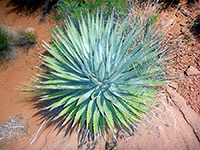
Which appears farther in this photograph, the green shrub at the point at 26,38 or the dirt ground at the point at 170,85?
the green shrub at the point at 26,38

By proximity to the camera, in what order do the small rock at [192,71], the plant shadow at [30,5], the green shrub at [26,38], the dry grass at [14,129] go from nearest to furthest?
1. the dry grass at [14,129]
2. the small rock at [192,71]
3. the green shrub at [26,38]
4. the plant shadow at [30,5]

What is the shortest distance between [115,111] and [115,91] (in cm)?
29

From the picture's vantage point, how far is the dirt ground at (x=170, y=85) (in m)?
2.21

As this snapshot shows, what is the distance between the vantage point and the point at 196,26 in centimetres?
362

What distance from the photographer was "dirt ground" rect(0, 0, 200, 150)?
2.21 metres

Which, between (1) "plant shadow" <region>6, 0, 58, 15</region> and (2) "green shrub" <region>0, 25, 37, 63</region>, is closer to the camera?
(2) "green shrub" <region>0, 25, 37, 63</region>

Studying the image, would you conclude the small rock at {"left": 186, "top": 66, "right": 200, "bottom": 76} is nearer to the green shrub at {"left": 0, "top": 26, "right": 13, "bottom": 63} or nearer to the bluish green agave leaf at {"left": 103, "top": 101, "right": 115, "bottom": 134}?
the bluish green agave leaf at {"left": 103, "top": 101, "right": 115, "bottom": 134}

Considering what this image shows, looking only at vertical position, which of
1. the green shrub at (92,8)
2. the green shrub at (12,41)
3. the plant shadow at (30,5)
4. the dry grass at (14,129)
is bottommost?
the dry grass at (14,129)

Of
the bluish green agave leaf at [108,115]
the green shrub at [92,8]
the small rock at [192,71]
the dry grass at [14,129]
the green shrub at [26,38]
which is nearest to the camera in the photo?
the bluish green agave leaf at [108,115]

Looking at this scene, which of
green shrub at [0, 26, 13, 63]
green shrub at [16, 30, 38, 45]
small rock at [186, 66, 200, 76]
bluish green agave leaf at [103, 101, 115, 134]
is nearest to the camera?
bluish green agave leaf at [103, 101, 115, 134]

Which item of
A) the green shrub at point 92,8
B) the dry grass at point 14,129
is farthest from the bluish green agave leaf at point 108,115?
the green shrub at point 92,8

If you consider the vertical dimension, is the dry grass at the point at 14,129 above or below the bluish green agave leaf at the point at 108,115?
above

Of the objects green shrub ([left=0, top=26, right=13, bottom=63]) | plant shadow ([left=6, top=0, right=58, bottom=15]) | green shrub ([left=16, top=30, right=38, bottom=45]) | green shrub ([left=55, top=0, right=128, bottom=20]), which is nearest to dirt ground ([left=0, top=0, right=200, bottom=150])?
green shrub ([left=16, top=30, right=38, bottom=45])

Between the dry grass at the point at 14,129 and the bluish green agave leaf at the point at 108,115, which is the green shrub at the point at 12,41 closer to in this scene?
the dry grass at the point at 14,129
